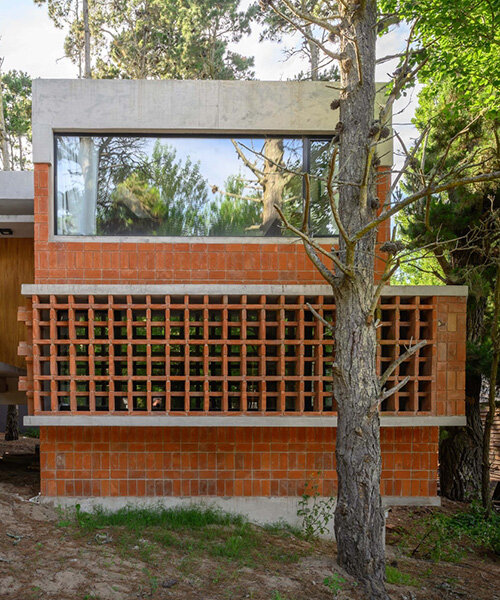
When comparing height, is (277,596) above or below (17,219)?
below

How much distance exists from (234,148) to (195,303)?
209 centimetres

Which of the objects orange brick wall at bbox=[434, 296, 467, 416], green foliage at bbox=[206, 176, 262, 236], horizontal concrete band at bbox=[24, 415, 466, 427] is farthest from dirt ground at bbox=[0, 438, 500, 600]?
green foliage at bbox=[206, 176, 262, 236]

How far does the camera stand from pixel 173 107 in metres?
6.41

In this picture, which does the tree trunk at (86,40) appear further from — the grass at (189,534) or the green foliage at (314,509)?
the green foliage at (314,509)

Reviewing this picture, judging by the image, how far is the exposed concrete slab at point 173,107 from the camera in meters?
6.33

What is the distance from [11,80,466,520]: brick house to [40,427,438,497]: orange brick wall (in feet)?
0.06

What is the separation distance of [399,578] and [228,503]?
6.97 ft

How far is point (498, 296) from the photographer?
771cm

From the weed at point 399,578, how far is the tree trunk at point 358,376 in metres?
0.62

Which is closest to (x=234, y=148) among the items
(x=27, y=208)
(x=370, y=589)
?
(x=27, y=208)

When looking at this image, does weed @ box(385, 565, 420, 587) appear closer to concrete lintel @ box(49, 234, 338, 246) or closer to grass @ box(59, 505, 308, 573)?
grass @ box(59, 505, 308, 573)

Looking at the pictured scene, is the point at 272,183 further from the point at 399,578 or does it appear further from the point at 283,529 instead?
the point at 399,578

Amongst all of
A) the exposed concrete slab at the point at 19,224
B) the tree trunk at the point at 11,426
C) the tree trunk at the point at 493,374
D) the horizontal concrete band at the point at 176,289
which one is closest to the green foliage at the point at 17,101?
the tree trunk at the point at 11,426

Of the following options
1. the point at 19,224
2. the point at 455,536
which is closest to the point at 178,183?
the point at 19,224
